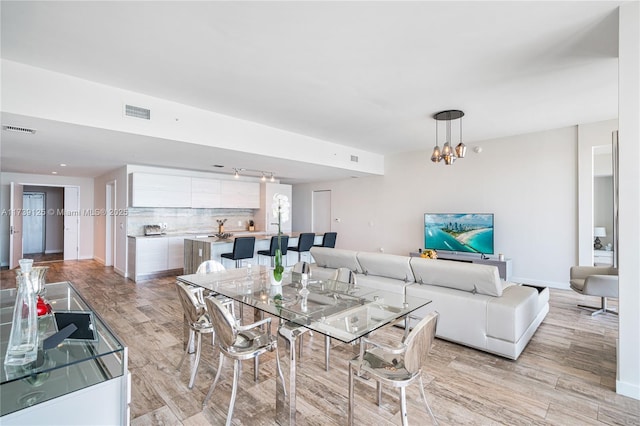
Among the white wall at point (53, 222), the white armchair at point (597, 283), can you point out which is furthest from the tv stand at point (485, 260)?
the white wall at point (53, 222)

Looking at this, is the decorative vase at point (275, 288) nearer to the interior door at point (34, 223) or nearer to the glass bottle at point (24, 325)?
the glass bottle at point (24, 325)

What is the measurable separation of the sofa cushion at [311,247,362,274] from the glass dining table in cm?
90

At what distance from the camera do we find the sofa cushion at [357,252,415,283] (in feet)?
11.3

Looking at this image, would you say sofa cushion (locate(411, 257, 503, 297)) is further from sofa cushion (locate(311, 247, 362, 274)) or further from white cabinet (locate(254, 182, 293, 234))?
white cabinet (locate(254, 182, 293, 234))

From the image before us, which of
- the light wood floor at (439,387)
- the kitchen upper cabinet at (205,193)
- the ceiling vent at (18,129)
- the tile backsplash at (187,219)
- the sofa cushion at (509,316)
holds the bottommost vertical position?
the light wood floor at (439,387)

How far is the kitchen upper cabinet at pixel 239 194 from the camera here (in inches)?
307

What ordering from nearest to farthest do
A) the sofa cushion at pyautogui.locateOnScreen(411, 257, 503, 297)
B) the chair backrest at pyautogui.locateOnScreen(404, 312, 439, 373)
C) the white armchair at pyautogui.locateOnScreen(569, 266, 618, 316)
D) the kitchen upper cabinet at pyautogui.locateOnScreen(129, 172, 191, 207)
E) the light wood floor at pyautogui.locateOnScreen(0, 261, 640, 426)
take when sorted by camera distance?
1. the chair backrest at pyautogui.locateOnScreen(404, 312, 439, 373)
2. the light wood floor at pyautogui.locateOnScreen(0, 261, 640, 426)
3. the sofa cushion at pyautogui.locateOnScreen(411, 257, 503, 297)
4. the white armchair at pyautogui.locateOnScreen(569, 266, 618, 316)
5. the kitchen upper cabinet at pyautogui.locateOnScreen(129, 172, 191, 207)

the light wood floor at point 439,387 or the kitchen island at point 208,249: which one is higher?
the kitchen island at point 208,249

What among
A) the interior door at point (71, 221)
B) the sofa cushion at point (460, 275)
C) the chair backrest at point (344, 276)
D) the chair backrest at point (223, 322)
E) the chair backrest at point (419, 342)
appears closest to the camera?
the chair backrest at point (419, 342)

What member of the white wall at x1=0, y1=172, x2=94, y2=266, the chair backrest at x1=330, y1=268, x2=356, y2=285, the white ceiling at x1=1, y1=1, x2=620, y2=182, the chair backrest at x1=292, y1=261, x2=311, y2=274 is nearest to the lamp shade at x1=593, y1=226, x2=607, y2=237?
the white ceiling at x1=1, y1=1, x2=620, y2=182

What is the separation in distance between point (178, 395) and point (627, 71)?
3959 millimetres

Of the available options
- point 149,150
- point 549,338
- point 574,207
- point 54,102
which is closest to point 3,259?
point 149,150

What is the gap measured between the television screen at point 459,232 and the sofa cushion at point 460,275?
3.13 meters

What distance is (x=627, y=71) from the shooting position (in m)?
2.16
